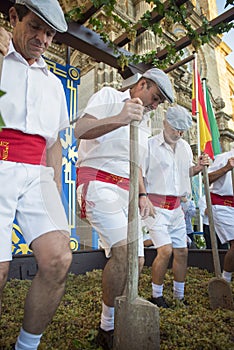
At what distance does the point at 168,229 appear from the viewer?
2982 mm

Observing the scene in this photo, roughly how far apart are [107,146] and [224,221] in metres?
2.14

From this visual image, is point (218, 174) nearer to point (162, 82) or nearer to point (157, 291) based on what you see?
point (157, 291)

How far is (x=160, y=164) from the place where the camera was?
285 centimetres

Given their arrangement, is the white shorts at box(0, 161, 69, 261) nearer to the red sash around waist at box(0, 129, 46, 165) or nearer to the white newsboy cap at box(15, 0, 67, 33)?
the red sash around waist at box(0, 129, 46, 165)

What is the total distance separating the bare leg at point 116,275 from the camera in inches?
69.7

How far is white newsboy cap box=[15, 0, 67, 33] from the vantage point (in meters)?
1.31

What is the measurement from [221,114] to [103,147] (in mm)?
11613

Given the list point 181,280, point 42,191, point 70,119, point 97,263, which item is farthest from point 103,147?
point 97,263

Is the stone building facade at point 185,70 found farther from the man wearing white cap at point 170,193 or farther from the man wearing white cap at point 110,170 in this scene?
the man wearing white cap at point 170,193

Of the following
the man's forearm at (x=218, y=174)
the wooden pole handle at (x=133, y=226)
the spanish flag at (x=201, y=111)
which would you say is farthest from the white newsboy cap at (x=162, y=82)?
the spanish flag at (x=201, y=111)

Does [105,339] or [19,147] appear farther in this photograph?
[105,339]

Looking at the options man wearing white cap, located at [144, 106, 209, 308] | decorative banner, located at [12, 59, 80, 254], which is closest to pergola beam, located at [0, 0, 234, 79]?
decorative banner, located at [12, 59, 80, 254]

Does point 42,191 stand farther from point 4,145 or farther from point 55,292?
A: point 55,292

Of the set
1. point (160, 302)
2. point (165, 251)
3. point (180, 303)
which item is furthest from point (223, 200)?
point (160, 302)
